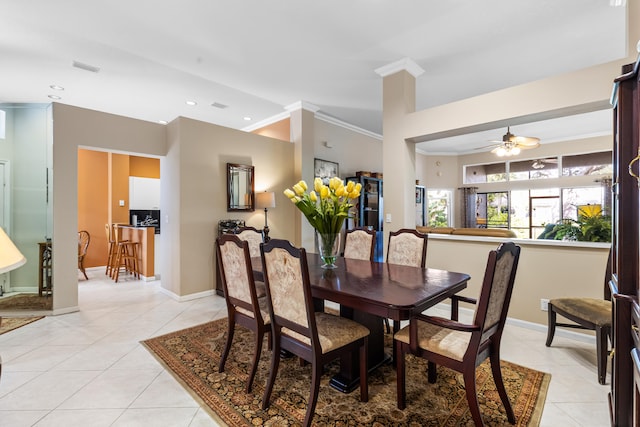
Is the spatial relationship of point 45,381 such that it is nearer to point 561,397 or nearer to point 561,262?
point 561,397

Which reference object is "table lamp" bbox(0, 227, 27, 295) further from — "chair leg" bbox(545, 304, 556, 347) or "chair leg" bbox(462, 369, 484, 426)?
"chair leg" bbox(545, 304, 556, 347)

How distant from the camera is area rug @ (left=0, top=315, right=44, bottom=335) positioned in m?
3.10

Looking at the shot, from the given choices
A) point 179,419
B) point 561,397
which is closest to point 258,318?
point 179,419

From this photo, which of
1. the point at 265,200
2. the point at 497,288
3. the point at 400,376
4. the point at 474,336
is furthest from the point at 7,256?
the point at 265,200

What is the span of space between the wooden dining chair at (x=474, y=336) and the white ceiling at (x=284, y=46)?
91.4 inches

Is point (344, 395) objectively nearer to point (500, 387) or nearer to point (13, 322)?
point (500, 387)

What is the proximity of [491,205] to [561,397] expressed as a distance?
698 centimetres

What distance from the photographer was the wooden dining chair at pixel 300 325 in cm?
162

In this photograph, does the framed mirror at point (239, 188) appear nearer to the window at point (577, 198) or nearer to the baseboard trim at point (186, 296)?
the baseboard trim at point (186, 296)

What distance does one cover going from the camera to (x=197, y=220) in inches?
166

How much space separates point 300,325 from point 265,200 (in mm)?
3206

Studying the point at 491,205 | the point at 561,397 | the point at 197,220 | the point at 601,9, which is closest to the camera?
the point at 561,397

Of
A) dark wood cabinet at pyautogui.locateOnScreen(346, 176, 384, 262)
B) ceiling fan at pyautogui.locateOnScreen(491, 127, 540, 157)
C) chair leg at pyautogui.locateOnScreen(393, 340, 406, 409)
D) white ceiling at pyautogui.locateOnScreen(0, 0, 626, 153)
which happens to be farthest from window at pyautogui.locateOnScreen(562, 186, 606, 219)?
chair leg at pyautogui.locateOnScreen(393, 340, 406, 409)

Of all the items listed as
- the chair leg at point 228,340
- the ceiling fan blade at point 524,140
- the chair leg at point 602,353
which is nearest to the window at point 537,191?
the ceiling fan blade at point 524,140
